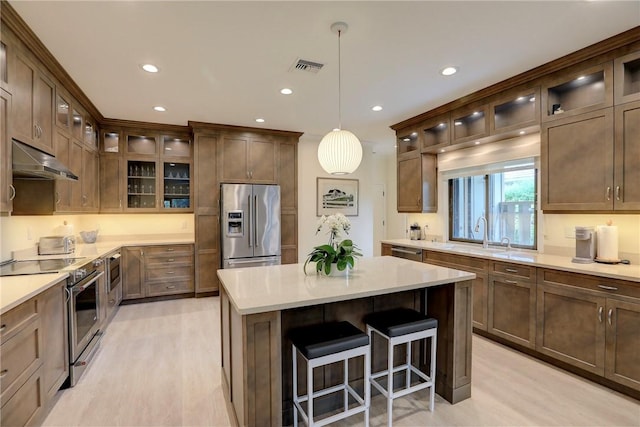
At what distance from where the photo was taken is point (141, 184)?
486cm

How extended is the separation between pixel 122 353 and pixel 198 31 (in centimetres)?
296

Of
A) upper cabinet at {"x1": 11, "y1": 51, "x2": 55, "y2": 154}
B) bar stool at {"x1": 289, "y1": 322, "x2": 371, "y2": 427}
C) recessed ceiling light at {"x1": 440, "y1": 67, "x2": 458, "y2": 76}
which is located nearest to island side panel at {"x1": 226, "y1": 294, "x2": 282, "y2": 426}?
bar stool at {"x1": 289, "y1": 322, "x2": 371, "y2": 427}

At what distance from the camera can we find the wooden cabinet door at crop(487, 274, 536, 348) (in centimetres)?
283

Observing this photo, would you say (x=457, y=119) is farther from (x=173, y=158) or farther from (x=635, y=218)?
(x=173, y=158)

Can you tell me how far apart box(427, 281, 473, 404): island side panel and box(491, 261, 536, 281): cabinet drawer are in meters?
0.98

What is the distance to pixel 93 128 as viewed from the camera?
4.24m

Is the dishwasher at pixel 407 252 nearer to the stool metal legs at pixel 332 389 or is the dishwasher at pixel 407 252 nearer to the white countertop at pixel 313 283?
the white countertop at pixel 313 283

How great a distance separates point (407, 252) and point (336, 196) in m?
1.97

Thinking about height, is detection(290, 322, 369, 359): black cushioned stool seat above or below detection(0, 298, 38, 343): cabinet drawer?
below

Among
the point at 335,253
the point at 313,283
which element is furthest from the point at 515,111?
the point at 313,283

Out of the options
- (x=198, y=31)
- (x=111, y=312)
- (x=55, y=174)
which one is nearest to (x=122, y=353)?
(x=111, y=312)

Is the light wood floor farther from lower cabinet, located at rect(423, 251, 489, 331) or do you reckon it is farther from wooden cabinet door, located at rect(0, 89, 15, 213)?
A: wooden cabinet door, located at rect(0, 89, 15, 213)

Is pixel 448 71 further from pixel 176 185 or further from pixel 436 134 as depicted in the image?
pixel 176 185

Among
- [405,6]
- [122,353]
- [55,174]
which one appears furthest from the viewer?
[122,353]
